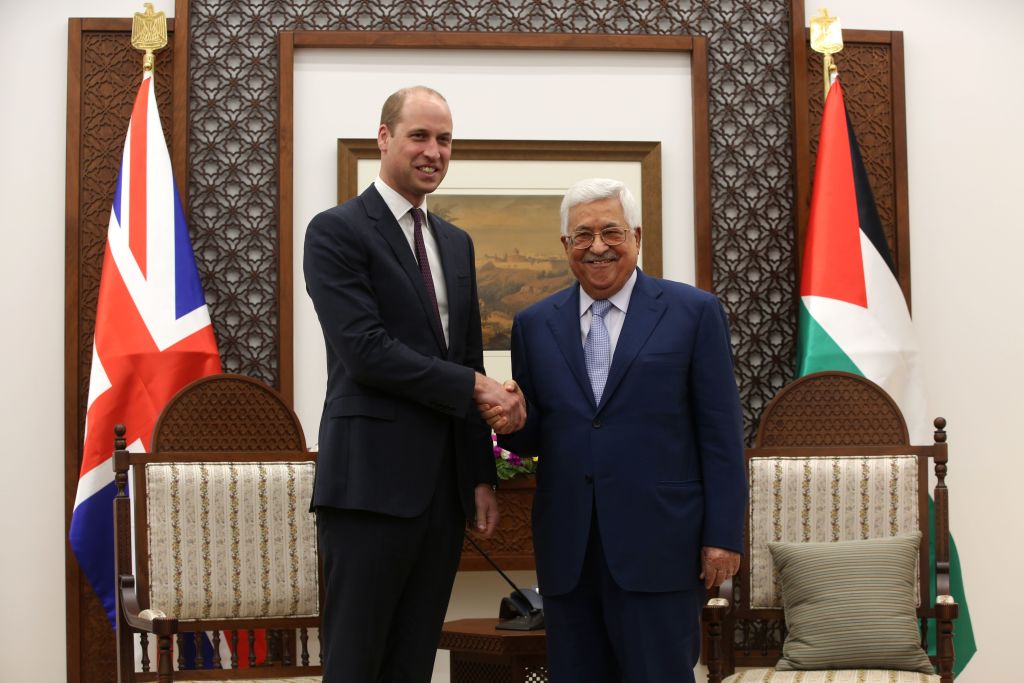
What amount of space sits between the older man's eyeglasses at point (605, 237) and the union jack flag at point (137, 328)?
189 centimetres

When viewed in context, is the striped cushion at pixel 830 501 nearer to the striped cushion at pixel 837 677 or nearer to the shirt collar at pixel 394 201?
the striped cushion at pixel 837 677

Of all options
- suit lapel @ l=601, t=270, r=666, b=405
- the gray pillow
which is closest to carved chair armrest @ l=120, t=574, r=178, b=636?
suit lapel @ l=601, t=270, r=666, b=405

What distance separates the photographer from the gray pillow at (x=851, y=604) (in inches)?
118

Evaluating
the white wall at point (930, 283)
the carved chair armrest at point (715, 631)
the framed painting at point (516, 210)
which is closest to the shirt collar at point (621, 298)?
the carved chair armrest at point (715, 631)

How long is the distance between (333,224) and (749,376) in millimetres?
2267

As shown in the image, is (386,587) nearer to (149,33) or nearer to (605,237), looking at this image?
(605,237)

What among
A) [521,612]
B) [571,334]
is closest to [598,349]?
[571,334]

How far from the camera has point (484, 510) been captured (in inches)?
99.4

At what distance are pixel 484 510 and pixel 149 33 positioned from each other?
249 cm

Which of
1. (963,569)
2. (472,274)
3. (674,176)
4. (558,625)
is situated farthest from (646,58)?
(558,625)

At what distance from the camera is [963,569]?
14.0 ft

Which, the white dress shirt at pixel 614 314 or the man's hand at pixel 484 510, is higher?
the white dress shirt at pixel 614 314

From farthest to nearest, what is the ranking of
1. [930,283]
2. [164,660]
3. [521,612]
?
[930,283], [521,612], [164,660]

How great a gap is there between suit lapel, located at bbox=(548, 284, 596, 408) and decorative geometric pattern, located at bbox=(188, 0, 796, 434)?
1.80m
